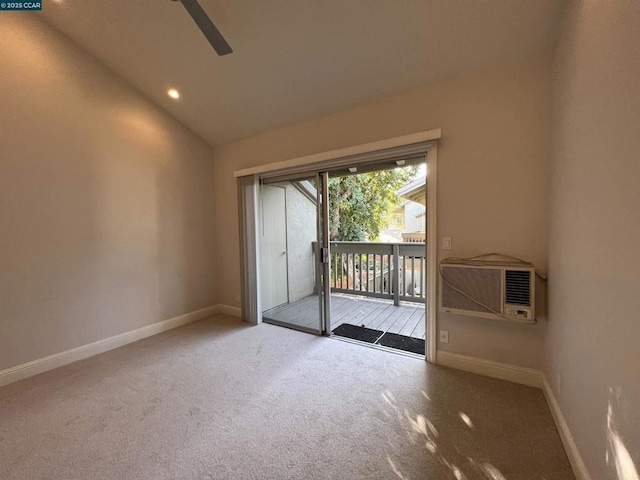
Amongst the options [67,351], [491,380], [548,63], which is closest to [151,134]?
[67,351]

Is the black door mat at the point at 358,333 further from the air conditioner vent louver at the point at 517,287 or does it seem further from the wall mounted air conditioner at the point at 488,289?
the air conditioner vent louver at the point at 517,287

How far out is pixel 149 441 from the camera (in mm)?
1594

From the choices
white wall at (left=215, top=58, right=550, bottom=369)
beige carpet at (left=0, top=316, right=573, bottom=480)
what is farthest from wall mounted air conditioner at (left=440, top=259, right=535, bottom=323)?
beige carpet at (left=0, top=316, right=573, bottom=480)

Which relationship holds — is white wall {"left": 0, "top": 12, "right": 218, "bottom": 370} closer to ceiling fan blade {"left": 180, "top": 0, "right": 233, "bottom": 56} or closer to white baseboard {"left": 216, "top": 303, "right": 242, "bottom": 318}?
Answer: white baseboard {"left": 216, "top": 303, "right": 242, "bottom": 318}

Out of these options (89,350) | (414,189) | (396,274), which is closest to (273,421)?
(89,350)

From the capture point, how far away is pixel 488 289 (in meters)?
2.04

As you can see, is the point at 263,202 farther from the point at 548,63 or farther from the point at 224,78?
the point at 548,63

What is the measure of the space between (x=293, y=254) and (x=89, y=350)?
2.51 m

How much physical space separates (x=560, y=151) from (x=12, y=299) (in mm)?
4286

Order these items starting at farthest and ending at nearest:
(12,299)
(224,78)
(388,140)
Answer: (224,78)
(388,140)
(12,299)

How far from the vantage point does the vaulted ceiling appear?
183 centimetres

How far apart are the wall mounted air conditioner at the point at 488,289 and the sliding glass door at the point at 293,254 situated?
1.38 meters

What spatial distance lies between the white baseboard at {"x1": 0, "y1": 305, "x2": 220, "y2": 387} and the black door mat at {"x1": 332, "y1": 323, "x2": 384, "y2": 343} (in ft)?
6.48

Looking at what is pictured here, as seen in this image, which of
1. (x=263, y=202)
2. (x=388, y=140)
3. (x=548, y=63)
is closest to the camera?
(x=548, y=63)
